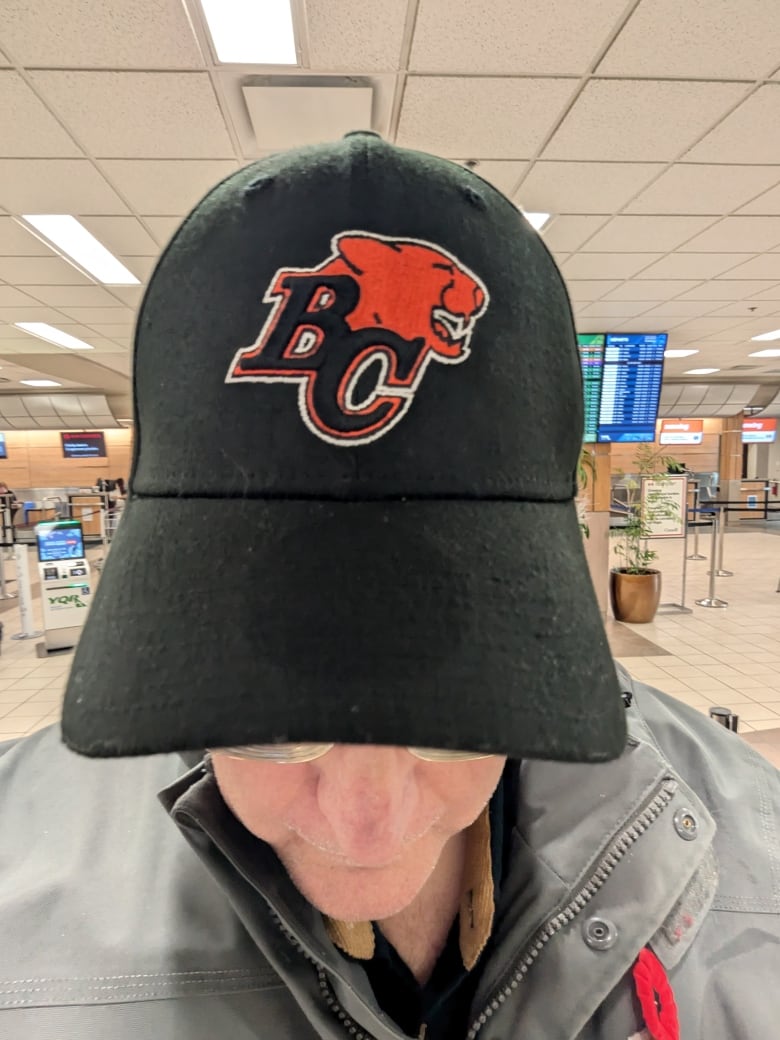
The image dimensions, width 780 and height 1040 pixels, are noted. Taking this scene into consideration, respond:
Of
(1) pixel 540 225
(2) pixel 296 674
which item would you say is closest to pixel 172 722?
(2) pixel 296 674

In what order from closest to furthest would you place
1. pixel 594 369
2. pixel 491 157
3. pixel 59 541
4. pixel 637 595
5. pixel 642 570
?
pixel 491 157, pixel 59 541, pixel 637 595, pixel 642 570, pixel 594 369

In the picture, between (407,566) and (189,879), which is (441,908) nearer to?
(189,879)

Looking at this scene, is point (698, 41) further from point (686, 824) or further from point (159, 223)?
point (159, 223)

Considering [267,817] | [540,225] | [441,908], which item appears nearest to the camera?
[267,817]

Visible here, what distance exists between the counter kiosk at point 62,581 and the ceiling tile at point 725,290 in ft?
18.8

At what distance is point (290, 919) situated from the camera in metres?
0.51

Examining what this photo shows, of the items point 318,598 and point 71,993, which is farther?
point 71,993

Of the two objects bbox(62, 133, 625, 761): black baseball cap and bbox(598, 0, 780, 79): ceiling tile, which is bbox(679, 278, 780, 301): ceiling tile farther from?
bbox(62, 133, 625, 761): black baseball cap

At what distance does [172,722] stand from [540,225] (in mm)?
3763

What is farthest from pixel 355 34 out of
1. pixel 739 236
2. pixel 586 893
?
pixel 739 236

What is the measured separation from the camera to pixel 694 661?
14.8 ft

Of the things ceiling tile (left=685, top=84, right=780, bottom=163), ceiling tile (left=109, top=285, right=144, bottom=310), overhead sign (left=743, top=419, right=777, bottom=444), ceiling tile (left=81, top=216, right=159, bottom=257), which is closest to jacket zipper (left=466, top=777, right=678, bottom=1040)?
ceiling tile (left=685, top=84, right=780, bottom=163)

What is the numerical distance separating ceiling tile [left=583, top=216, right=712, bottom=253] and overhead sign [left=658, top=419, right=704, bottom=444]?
1179 centimetres

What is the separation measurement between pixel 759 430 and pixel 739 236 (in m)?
13.8
